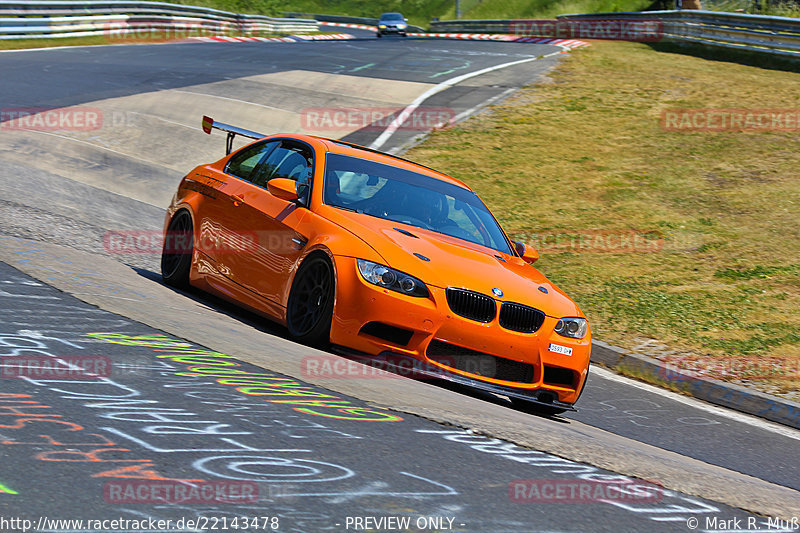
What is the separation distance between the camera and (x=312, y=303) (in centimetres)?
664

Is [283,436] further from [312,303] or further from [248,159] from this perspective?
[248,159]

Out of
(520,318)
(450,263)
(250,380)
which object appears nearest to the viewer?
(250,380)

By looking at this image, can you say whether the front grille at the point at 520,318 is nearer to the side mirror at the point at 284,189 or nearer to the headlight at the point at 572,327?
the headlight at the point at 572,327

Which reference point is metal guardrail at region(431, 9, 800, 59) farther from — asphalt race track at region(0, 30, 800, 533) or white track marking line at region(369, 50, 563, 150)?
asphalt race track at region(0, 30, 800, 533)

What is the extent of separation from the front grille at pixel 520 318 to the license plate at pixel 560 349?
0.17m

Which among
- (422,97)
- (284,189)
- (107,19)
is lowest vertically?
(284,189)

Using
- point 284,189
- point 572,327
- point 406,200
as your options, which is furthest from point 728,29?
point 284,189

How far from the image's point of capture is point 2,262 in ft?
25.0

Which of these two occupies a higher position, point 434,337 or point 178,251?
point 178,251

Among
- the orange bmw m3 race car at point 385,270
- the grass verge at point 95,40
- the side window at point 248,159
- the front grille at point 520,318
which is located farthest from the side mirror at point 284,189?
the grass verge at point 95,40

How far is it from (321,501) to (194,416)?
1124 mm

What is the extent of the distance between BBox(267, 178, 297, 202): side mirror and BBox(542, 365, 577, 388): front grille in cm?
227

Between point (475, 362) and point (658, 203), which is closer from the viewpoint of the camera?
point (475, 362)

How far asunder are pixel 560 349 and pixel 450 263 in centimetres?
96
